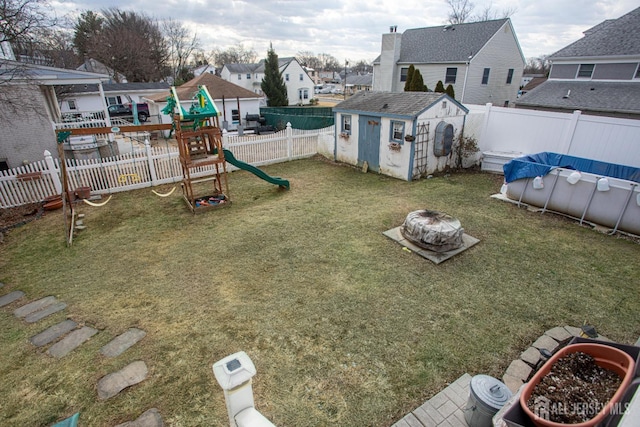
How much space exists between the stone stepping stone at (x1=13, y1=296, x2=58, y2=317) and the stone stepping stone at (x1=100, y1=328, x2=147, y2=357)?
5.71ft

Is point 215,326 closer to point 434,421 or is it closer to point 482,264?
point 434,421

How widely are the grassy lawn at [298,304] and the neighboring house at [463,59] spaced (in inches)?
709

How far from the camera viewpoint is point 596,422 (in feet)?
6.34

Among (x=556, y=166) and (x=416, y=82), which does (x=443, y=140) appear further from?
(x=416, y=82)

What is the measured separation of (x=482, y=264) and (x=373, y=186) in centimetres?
507

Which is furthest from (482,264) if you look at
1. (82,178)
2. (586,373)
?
(82,178)

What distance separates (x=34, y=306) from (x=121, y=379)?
8.47 ft

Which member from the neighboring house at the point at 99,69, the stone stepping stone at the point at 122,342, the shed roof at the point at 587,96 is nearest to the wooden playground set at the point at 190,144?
the stone stepping stone at the point at 122,342

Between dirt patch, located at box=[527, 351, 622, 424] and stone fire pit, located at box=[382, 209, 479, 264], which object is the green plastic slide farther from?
dirt patch, located at box=[527, 351, 622, 424]

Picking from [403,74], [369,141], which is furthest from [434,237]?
[403,74]

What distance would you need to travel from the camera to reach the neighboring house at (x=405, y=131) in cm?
1006

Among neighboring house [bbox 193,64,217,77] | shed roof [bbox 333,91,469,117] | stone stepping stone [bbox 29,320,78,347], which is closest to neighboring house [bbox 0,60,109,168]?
stone stepping stone [bbox 29,320,78,347]

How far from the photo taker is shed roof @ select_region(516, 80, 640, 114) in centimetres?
1345

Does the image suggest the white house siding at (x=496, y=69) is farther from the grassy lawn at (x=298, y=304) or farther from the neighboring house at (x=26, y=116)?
the neighboring house at (x=26, y=116)
